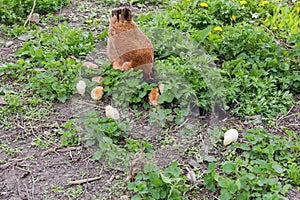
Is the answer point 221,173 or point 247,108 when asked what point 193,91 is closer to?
point 247,108

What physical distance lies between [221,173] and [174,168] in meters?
0.33

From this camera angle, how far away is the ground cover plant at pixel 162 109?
268 centimetres

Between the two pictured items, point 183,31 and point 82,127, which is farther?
point 183,31

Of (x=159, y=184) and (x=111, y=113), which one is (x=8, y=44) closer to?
(x=111, y=113)

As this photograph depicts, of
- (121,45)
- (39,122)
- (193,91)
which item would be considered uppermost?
(121,45)

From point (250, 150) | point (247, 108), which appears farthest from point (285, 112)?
point (250, 150)

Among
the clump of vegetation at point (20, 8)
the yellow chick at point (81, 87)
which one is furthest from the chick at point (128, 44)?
the clump of vegetation at point (20, 8)

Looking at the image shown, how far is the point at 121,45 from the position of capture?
3.27 m

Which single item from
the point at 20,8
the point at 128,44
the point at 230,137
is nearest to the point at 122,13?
the point at 128,44

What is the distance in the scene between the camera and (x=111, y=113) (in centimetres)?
313

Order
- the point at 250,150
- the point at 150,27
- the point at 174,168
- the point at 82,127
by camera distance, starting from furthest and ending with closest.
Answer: the point at 150,27 → the point at 82,127 → the point at 250,150 → the point at 174,168

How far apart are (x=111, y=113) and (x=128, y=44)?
0.52 metres

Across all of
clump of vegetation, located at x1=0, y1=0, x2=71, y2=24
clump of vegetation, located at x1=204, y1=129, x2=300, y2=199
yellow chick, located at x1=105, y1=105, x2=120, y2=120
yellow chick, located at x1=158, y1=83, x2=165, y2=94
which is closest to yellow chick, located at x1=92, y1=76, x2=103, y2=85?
yellow chick, located at x1=105, y1=105, x2=120, y2=120

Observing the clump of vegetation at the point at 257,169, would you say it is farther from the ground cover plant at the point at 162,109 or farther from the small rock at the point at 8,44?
the small rock at the point at 8,44
